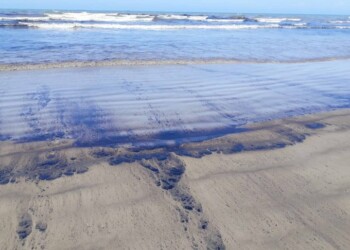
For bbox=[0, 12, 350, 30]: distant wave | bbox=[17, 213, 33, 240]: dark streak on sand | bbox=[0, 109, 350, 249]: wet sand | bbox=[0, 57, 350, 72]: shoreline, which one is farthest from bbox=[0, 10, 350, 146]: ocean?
bbox=[0, 12, 350, 30]: distant wave

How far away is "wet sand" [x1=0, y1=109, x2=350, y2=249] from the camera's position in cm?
339

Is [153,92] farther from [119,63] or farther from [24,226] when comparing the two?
[24,226]

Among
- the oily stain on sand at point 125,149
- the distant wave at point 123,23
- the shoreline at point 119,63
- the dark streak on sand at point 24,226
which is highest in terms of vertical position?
the dark streak on sand at point 24,226

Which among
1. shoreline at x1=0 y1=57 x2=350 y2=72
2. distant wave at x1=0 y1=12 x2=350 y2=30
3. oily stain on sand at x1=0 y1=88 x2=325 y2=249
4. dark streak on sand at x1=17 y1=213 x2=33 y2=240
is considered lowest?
distant wave at x1=0 y1=12 x2=350 y2=30

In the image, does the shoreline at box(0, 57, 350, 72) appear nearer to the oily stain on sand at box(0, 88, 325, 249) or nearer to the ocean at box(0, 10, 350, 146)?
the ocean at box(0, 10, 350, 146)

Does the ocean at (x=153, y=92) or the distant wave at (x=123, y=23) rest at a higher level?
the ocean at (x=153, y=92)

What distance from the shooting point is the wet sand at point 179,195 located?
3395 millimetres

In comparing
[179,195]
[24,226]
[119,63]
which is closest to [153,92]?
[119,63]

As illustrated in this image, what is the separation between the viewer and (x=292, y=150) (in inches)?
213

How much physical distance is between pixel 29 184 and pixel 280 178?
318 centimetres

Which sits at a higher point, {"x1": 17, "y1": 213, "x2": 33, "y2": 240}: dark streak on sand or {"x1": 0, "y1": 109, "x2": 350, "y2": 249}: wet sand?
{"x1": 17, "y1": 213, "x2": 33, "y2": 240}: dark streak on sand

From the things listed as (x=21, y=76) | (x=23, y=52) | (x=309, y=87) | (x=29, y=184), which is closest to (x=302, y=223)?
(x=29, y=184)

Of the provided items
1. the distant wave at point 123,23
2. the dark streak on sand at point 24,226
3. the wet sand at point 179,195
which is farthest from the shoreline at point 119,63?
the distant wave at point 123,23

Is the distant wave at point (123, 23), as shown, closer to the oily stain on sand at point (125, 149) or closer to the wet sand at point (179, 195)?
the oily stain on sand at point (125, 149)
